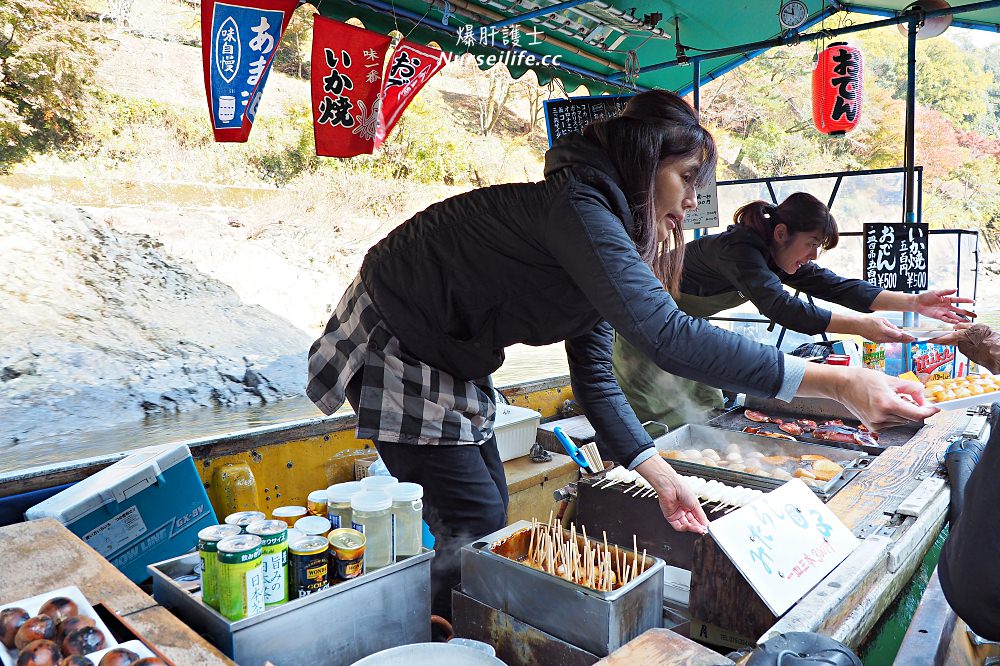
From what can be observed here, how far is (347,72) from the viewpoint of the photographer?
3.70 m

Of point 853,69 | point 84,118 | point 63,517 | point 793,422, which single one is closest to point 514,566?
point 63,517

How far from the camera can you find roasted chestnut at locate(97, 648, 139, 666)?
0.87 meters

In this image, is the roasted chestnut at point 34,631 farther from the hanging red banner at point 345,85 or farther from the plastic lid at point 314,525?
the hanging red banner at point 345,85

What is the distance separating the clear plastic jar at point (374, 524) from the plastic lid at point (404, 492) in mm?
18

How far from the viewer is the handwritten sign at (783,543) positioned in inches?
48.5

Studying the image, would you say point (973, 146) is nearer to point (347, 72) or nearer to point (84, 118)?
point (347, 72)

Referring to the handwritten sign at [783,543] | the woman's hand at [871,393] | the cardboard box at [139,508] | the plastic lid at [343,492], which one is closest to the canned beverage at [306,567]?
the plastic lid at [343,492]

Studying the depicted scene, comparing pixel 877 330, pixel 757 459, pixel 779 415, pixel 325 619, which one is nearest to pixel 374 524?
pixel 325 619

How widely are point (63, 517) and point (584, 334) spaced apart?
1.54 meters

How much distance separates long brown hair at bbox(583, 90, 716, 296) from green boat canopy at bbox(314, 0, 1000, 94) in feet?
8.11

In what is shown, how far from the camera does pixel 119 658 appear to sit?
88 cm

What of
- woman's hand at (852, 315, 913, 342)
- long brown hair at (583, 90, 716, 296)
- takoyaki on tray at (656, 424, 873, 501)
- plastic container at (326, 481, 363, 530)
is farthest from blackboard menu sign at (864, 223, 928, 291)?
plastic container at (326, 481, 363, 530)

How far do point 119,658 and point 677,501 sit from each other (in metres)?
1.10

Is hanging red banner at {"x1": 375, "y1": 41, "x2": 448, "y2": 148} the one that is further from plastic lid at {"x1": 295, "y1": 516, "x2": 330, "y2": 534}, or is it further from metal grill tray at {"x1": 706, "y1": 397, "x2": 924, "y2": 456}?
plastic lid at {"x1": 295, "y1": 516, "x2": 330, "y2": 534}
